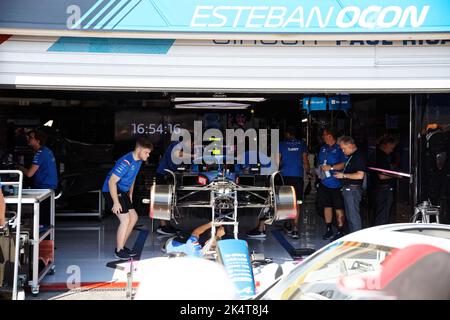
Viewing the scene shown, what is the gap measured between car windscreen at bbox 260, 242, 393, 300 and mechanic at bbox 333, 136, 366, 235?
540 cm

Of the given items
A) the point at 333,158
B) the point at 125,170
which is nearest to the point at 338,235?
the point at 333,158

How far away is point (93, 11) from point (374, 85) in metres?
3.62

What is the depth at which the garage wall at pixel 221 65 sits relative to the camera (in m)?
7.47

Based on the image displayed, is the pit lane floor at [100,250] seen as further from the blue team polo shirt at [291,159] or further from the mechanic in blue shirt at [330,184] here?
the blue team polo shirt at [291,159]

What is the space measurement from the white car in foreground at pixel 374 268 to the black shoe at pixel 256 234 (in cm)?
645

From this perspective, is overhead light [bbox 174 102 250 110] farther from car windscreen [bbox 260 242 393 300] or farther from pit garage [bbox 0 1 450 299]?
car windscreen [bbox 260 242 393 300]

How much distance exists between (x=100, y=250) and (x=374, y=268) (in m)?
6.30

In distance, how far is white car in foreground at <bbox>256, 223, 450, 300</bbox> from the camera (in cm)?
323


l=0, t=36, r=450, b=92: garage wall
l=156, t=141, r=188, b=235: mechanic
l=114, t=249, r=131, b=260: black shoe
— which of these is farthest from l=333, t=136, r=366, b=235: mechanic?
l=114, t=249, r=131, b=260: black shoe

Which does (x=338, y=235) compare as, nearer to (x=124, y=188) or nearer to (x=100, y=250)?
(x=124, y=188)

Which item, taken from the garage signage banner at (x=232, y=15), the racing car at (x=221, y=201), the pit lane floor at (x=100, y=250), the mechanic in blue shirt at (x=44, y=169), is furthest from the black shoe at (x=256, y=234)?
the garage signage banner at (x=232, y=15)
